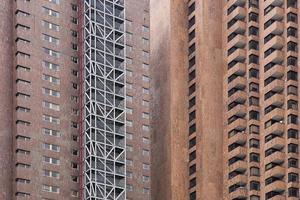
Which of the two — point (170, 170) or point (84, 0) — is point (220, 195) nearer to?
point (170, 170)

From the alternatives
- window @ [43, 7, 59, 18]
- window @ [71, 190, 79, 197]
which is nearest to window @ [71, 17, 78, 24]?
window @ [43, 7, 59, 18]

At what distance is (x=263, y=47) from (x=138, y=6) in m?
29.2

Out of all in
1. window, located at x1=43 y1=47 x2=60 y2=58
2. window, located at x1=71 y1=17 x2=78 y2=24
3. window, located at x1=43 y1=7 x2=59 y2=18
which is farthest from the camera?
window, located at x1=71 y1=17 x2=78 y2=24

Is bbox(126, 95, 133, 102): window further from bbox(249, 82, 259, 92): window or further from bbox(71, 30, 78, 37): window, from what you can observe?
bbox(249, 82, 259, 92): window

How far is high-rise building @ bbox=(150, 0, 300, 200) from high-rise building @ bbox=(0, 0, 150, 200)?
21.3ft

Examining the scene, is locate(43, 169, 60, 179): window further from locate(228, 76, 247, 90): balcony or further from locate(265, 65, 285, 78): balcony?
locate(265, 65, 285, 78): balcony

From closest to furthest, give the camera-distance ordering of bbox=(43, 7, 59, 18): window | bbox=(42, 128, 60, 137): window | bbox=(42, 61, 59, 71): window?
bbox=(42, 128, 60, 137): window → bbox=(42, 61, 59, 71): window → bbox=(43, 7, 59, 18): window

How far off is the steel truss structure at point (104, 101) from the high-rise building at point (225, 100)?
302 inches

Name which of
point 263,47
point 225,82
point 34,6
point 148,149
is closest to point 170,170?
point 148,149

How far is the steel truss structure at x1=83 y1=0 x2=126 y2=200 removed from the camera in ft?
400

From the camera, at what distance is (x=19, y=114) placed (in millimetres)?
118562

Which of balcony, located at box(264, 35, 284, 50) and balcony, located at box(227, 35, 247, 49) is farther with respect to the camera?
balcony, located at box(227, 35, 247, 49)

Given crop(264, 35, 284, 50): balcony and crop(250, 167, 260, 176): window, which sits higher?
crop(264, 35, 284, 50): balcony

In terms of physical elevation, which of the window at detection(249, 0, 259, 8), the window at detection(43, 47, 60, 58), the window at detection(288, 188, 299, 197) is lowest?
the window at detection(288, 188, 299, 197)
